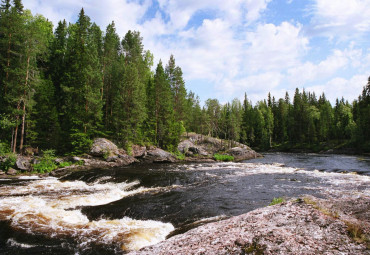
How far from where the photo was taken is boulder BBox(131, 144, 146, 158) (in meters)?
36.2

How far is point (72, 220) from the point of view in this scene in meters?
9.89

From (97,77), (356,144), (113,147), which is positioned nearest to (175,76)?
(97,77)

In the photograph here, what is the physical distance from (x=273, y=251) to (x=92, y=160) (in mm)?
27853

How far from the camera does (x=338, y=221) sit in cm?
501

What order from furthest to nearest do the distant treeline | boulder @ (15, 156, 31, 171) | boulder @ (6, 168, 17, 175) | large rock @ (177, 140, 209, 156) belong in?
the distant treeline → large rock @ (177, 140, 209, 156) → boulder @ (15, 156, 31, 171) → boulder @ (6, 168, 17, 175)

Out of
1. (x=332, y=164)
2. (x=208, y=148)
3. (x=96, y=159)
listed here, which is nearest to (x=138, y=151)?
(x=96, y=159)

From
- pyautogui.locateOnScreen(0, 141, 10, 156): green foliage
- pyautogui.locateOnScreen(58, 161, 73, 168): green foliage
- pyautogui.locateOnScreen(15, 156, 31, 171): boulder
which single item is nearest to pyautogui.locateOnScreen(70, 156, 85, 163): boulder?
pyautogui.locateOnScreen(58, 161, 73, 168): green foliage

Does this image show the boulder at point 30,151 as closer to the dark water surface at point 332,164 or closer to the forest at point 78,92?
the forest at point 78,92

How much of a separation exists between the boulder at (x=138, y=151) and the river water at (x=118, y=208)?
1642cm

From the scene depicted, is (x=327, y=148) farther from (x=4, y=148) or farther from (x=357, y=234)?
(x=4, y=148)

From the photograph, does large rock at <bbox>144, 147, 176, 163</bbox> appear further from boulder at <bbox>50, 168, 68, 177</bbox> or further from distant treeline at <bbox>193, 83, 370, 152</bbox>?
distant treeline at <bbox>193, 83, 370, 152</bbox>

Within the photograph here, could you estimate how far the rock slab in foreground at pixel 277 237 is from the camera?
4250mm

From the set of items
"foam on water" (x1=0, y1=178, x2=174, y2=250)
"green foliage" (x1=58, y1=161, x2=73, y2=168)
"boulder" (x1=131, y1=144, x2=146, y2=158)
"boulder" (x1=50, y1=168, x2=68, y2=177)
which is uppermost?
"boulder" (x1=131, y1=144, x2=146, y2=158)

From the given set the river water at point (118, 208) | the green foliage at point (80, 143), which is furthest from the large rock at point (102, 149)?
the river water at point (118, 208)
